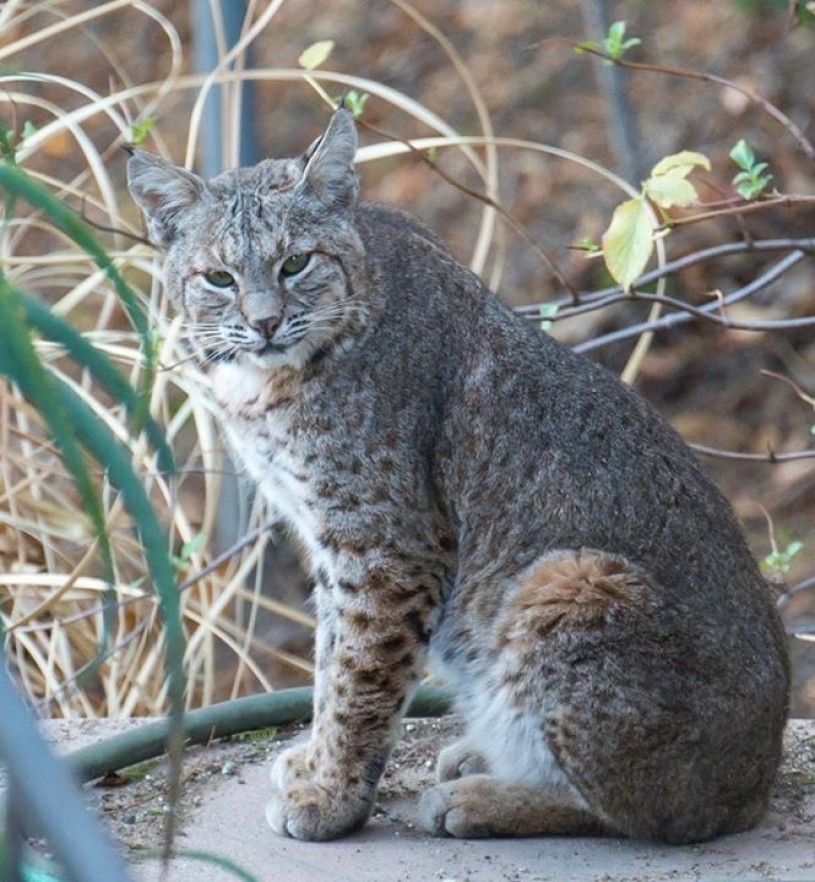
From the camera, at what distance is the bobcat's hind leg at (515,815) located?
3404 millimetres

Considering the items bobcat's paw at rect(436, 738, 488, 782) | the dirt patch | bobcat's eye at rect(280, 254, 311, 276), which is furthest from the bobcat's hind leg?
bobcat's eye at rect(280, 254, 311, 276)

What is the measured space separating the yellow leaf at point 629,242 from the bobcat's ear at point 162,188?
36.0 inches

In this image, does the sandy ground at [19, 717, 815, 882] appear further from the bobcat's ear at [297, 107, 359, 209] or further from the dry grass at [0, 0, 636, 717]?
the bobcat's ear at [297, 107, 359, 209]

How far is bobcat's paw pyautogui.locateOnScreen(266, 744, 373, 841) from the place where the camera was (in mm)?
3422

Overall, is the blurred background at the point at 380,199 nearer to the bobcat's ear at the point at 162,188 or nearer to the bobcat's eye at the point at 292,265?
the bobcat's ear at the point at 162,188

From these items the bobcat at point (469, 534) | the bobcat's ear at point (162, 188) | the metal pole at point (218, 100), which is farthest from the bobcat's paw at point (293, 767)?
the metal pole at point (218, 100)

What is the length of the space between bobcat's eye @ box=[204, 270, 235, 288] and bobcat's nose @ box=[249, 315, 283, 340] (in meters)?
0.14

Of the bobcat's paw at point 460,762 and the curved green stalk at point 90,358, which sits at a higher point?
the curved green stalk at point 90,358

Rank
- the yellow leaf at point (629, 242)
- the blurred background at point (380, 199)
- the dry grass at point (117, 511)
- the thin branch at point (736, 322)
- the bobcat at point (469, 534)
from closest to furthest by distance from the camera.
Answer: the bobcat at point (469, 534) < the yellow leaf at point (629, 242) < the thin branch at point (736, 322) < the dry grass at point (117, 511) < the blurred background at point (380, 199)

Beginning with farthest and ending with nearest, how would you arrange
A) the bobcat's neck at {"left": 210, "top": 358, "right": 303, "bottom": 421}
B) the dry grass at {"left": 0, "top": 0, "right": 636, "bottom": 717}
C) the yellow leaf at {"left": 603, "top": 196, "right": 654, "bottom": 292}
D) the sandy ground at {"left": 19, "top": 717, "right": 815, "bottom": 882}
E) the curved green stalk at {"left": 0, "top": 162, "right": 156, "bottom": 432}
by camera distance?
the dry grass at {"left": 0, "top": 0, "right": 636, "bottom": 717} → the bobcat's neck at {"left": 210, "top": 358, "right": 303, "bottom": 421} → the yellow leaf at {"left": 603, "top": 196, "right": 654, "bottom": 292} → the sandy ground at {"left": 19, "top": 717, "right": 815, "bottom": 882} → the curved green stalk at {"left": 0, "top": 162, "right": 156, "bottom": 432}

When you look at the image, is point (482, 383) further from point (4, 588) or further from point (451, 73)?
point (451, 73)

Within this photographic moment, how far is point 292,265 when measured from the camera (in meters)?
3.57

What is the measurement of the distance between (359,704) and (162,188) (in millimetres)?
1228

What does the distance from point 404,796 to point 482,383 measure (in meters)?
0.95
